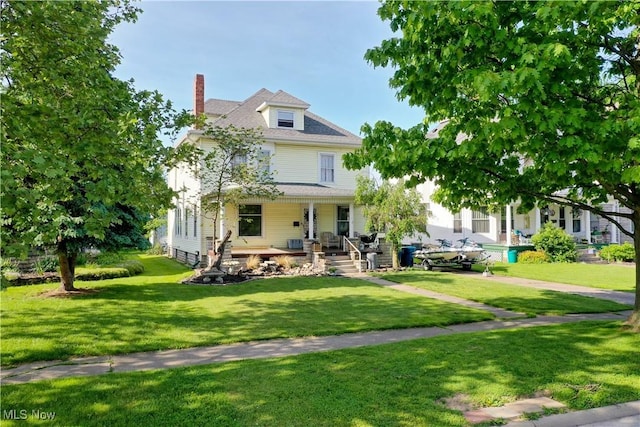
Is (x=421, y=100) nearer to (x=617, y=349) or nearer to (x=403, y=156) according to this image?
(x=403, y=156)

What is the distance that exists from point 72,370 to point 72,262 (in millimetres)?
8592

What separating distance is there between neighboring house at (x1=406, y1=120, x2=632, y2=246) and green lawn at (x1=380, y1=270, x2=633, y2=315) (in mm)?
9902

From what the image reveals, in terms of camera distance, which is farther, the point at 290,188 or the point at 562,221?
the point at 562,221

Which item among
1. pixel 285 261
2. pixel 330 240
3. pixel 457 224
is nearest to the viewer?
pixel 285 261

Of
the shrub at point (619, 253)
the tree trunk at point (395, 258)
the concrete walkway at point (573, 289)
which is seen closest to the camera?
the concrete walkway at point (573, 289)

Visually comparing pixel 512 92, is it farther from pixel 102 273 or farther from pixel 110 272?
pixel 110 272

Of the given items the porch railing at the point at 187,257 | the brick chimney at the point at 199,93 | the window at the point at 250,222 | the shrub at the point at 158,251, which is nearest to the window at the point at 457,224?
the window at the point at 250,222

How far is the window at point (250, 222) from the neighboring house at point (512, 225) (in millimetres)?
10888

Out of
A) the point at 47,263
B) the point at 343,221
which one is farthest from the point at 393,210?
the point at 47,263

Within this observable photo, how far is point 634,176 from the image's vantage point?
17.3 feet

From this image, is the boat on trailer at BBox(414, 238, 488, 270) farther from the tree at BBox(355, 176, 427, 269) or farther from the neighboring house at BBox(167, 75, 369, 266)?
the neighboring house at BBox(167, 75, 369, 266)

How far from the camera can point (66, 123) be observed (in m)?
5.81

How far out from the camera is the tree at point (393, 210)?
59.8 ft

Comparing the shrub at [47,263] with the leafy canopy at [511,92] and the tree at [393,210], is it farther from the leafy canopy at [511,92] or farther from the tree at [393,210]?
the leafy canopy at [511,92]
